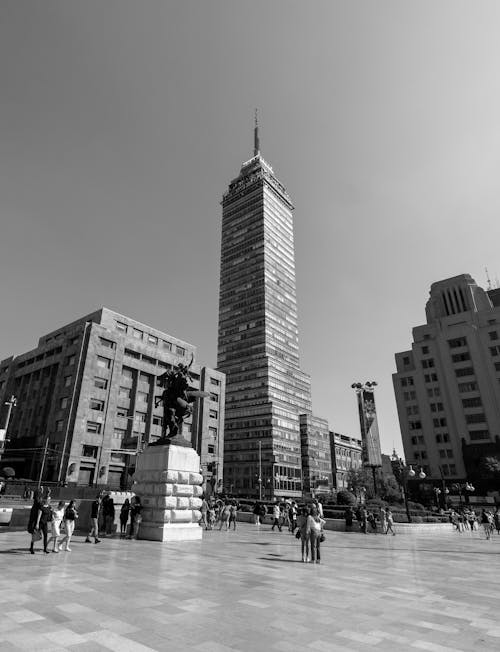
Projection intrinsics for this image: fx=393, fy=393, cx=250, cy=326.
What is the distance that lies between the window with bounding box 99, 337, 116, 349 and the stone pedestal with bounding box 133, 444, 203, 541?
42863 millimetres

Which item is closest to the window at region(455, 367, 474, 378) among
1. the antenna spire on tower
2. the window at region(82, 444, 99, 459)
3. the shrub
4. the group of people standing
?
the shrub

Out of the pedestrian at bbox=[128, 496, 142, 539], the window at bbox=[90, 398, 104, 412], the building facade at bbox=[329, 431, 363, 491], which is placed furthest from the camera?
the building facade at bbox=[329, 431, 363, 491]

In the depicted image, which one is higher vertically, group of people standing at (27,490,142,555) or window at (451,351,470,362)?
window at (451,351,470,362)

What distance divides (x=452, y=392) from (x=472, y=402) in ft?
11.8

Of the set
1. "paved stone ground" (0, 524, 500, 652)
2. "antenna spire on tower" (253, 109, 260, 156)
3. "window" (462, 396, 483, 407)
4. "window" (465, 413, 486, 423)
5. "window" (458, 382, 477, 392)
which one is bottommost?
"paved stone ground" (0, 524, 500, 652)

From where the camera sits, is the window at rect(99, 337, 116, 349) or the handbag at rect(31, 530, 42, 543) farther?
the window at rect(99, 337, 116, 349)

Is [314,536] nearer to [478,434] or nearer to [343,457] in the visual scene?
[478,434]

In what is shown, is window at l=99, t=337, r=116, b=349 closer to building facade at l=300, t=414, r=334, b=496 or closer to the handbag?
the handbag

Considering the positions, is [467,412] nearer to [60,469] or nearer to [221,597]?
[60,469]

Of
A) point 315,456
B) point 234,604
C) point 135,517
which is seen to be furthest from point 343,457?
point 234,604

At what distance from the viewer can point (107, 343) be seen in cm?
5831

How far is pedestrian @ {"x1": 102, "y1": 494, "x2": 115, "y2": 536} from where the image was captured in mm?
18141

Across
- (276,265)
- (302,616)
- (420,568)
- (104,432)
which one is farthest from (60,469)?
(276,265)

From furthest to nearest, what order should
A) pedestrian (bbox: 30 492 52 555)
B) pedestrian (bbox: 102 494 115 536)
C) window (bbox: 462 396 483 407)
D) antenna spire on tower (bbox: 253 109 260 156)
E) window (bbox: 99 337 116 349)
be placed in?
antenna spire on tower (bbox: 253 109 260 156) → window (bbox: 462 396 483 407) → window (bbox: 99 337 116 349) → pedestrian (bbox: 102 494 115 536) → pedestrian (bbox: 30 492 52 555)
